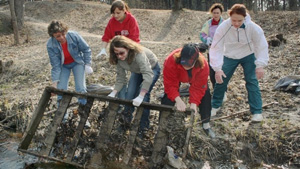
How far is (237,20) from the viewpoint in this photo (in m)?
3.52

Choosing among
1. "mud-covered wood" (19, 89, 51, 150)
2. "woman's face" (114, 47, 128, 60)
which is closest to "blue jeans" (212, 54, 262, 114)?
"woman's face" (114, 47, 128, 60)

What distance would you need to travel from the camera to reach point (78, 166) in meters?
3.41

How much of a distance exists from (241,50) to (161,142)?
1615 millimetres

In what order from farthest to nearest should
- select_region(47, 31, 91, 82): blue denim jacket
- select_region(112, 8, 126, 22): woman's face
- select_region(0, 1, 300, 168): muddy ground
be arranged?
select_region(112, 8, 126, 22): woman's face, select_region(47, 31, 91, 82): blue denim jacket, select_region(0, 1, 300, 168): muddy ground

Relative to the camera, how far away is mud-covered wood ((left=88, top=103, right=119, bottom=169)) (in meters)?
3.43

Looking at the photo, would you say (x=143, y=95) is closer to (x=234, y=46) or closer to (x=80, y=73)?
(x=80, y=73)

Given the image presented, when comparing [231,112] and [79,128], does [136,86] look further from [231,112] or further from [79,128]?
[231,112]

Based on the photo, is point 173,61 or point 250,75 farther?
point 250,75

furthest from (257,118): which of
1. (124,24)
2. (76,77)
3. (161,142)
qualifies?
(76,77)

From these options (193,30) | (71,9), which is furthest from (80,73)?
(71,9)

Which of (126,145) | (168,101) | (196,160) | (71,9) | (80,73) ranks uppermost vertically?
(71,9)

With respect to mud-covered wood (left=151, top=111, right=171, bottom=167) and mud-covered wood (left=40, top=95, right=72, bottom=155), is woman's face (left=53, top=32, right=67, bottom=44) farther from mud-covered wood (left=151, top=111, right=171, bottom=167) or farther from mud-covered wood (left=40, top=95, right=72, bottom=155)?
mud-covered wood (left=151, top=111, right=171, bottom=167)

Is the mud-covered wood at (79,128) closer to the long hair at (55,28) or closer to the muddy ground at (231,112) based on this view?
the muddy ground at (231,112)

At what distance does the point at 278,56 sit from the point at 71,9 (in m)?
15.3
